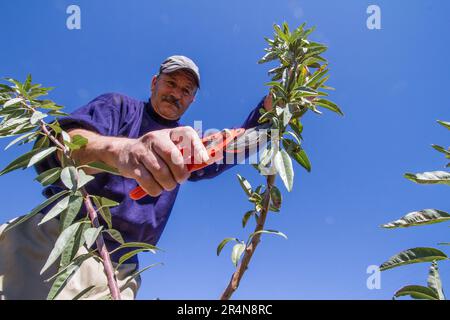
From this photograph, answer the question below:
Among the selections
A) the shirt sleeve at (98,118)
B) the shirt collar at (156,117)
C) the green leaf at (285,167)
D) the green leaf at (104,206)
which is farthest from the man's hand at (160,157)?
the shirt collar at (156,117)

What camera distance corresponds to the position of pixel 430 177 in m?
0.79

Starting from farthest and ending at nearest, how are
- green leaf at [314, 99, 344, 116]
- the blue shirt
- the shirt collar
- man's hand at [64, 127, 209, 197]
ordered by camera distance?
1. the shirt collar
2. the blue shirt
3. green leaf at [314, 99, 344, 116]
4. man's hand at [64, 127, 209, 197]

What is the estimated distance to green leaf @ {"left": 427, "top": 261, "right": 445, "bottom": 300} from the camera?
0.71 metres

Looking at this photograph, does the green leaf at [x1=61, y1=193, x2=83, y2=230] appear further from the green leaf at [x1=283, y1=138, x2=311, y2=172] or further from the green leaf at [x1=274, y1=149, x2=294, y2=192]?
the green leaf at [x1=283, y1=138, x2=311, y2=172]

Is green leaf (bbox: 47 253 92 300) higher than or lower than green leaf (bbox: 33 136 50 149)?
lower

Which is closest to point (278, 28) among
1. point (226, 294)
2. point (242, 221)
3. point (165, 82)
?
point (242, 221)

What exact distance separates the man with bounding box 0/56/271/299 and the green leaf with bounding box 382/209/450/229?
0.64 m

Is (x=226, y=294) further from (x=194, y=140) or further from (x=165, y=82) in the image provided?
(x=165, y=82)

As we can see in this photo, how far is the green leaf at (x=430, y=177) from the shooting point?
0.78 m

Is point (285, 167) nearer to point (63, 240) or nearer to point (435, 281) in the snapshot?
point (435, 281)

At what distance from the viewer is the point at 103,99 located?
2279 mm

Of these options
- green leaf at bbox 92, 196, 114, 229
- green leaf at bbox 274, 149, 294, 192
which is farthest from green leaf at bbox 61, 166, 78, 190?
green leaf at bbox 274, 149, 294, 192

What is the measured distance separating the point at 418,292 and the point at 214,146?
811mm

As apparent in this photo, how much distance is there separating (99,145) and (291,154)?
0.80 metres
